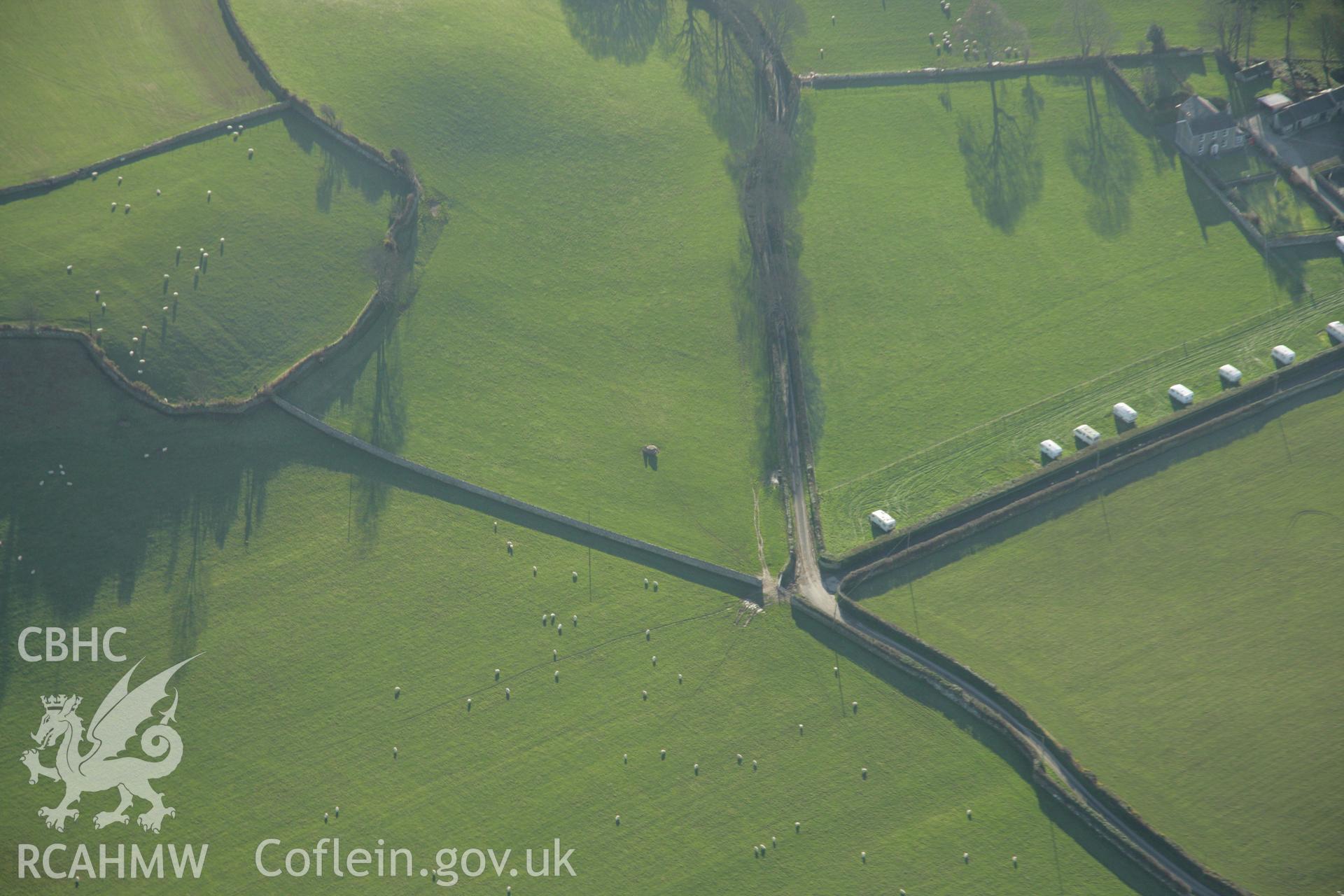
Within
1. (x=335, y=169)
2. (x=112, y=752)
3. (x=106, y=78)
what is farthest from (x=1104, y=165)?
(x=112, y=752)

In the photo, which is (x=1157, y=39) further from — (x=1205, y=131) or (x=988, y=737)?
(x=988, y=737)

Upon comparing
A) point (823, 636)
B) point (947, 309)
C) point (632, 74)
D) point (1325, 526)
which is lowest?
point (823, 636)

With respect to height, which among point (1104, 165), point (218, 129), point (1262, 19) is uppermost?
point (1262, 19)

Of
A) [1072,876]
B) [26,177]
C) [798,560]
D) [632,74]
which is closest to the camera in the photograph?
[1072,876]

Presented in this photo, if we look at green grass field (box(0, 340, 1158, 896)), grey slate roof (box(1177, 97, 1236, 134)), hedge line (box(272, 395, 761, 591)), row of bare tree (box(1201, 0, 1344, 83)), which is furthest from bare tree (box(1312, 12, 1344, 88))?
hedge line (box(272, 395, 761, 591))

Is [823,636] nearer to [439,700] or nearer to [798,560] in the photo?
[798,560]

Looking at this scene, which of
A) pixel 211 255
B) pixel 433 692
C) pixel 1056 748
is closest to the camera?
pixel 1056 748

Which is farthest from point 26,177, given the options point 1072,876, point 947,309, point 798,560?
point 1072,876

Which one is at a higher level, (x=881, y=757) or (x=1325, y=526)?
(x=1325, y=526)
